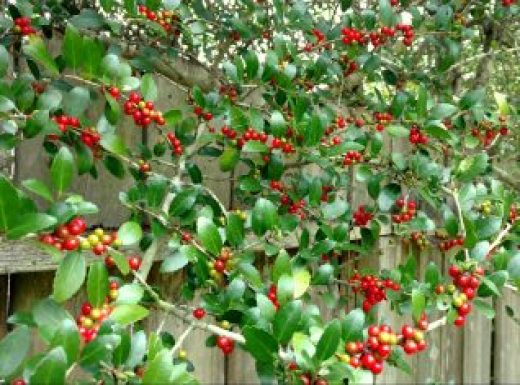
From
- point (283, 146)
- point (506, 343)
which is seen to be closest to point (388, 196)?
point (283, 146)

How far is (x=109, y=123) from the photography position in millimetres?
1441

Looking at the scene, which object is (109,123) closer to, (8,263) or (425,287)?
(8,263)

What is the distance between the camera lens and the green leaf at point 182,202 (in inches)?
55.8

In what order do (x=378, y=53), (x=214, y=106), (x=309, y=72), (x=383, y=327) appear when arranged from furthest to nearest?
(x=378, y=53)
(x=309, y=72)
(x=214, y=106)
(x=383, y=327)

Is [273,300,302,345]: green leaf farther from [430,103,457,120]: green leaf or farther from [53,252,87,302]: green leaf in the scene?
[430,103,457,120]: green leaf

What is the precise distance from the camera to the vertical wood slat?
329 centimetres

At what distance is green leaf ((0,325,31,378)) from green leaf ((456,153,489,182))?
126cm

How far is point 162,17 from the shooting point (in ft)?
5.54

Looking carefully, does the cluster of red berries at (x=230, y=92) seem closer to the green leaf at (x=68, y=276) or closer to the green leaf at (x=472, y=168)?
the green leaf at (x=472, y=168)

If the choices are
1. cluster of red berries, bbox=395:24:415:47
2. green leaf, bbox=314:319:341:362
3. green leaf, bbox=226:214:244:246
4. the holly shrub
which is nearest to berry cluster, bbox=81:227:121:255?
the holly shrub

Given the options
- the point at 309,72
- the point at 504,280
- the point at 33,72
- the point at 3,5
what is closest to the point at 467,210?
the point at 504,280

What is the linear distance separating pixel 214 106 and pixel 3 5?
536mm

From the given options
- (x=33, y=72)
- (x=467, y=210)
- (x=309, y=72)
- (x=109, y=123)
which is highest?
(x=309, y=72)

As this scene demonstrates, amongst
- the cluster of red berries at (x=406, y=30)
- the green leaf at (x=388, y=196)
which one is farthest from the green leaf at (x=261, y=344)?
the cluster of red berries at (x=406, y=30)
